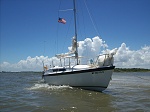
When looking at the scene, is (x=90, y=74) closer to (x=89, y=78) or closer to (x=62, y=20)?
(x=89, y=78)

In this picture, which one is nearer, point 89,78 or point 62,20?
point 89,78

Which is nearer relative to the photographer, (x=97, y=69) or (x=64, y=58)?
(x=97, y=69)

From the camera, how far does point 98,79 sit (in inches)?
775

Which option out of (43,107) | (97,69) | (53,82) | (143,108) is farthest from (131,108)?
(53,82)

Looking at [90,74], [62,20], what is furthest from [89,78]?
[62,20]

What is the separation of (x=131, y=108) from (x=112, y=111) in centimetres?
140

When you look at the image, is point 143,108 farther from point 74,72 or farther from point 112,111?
point 74,72

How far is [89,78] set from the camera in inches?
786

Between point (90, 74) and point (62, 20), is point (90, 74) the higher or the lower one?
the lower one

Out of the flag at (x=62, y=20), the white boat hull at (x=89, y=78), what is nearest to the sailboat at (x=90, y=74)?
the white boat hull at (x=89, y=78)

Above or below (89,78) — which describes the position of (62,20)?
above

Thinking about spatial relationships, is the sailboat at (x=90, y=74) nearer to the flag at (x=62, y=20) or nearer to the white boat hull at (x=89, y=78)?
the white boat hull at (x=89, y=78)

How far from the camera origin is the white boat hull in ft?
63.7

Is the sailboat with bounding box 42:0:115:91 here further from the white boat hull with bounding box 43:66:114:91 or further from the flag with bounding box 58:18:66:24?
the flag with bounding box 58:18:66:24
